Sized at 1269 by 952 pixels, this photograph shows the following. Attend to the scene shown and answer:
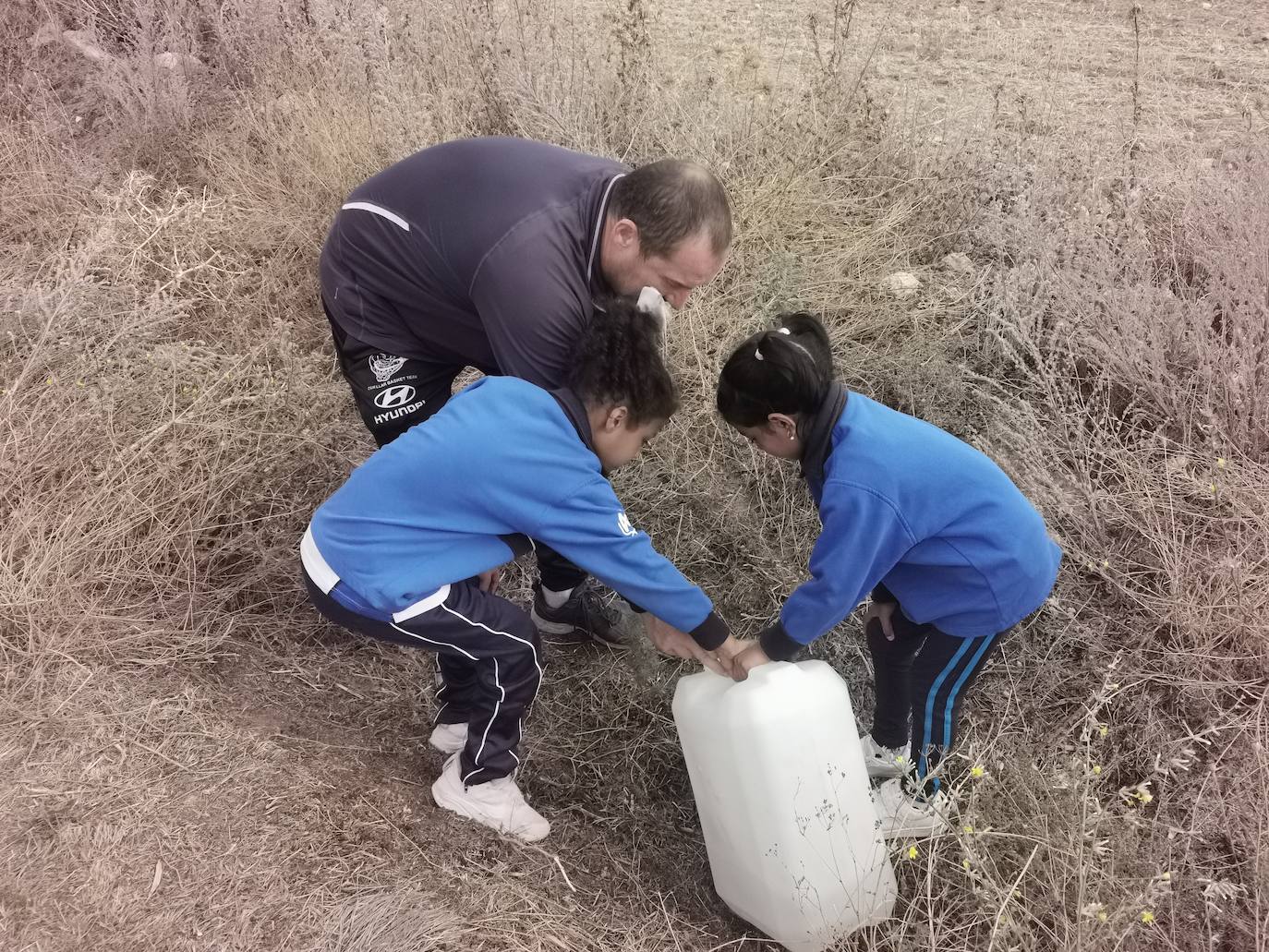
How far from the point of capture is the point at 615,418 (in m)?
1.87

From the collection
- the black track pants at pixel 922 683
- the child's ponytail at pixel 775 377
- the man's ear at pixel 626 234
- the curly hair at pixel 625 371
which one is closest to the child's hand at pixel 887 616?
the black track pants at pixel 922 683

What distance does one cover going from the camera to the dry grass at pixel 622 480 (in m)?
1.96

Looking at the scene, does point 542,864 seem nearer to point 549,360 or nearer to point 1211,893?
point 549,360

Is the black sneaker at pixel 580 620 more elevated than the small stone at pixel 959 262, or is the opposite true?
the small stone at pixel 959 262

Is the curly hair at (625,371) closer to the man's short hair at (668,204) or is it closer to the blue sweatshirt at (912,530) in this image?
the man's short hair at (668,204)

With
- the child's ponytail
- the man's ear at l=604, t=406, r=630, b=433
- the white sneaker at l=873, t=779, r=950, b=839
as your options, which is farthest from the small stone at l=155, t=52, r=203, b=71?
the white sneaker at l=873, t=779, r=950, b=839

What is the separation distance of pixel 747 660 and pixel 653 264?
0.93m

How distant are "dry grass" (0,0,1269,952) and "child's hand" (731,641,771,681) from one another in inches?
20.1

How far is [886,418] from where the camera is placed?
184cm

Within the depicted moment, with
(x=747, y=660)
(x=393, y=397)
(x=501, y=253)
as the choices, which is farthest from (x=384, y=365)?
(x=747, y=660)

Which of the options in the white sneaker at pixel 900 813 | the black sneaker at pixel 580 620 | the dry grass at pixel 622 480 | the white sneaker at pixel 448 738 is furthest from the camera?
the black sneaker at pixel 580 620

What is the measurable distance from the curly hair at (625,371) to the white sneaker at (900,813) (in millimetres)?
1079

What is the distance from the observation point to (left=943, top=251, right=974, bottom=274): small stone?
136 inches

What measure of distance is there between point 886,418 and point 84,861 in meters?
2.01
